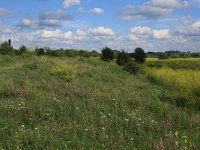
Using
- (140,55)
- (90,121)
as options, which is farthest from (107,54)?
(90,121)

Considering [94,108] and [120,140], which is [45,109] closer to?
[94,108]

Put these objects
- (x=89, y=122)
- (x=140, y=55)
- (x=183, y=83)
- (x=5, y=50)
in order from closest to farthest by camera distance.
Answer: (x=89, y=122), (x=183, y=83), (x=140, y=55), (x=5, y=50)

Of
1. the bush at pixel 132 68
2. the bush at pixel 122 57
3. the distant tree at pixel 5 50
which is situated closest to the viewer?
the bush at pixel 132 68

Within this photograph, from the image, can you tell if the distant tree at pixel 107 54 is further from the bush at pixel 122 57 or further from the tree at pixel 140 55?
the bush at pixel 122 57

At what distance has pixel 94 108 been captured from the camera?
12.0m

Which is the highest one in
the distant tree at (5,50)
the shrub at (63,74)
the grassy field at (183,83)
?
the distant tree at (5,50)

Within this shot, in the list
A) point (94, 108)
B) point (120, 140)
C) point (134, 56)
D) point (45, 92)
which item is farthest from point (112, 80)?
point (134, 56)

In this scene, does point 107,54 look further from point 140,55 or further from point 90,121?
point 90,121

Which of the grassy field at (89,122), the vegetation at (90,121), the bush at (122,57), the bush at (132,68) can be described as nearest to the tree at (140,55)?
the bush at (122,57)

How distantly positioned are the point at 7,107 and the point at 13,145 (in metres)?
3.64

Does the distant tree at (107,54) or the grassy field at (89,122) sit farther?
the distant tree at (107,54)

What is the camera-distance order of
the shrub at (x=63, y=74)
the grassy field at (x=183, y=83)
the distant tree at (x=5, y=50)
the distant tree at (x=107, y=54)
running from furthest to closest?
the distant tree at (x=5, y=50)
the distant tree at (x=107, y=54)
the shrub at (x=63, y=74)
the grassy field at (x=183, y=83)

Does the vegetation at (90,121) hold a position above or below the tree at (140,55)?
below

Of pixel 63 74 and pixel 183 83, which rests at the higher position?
pixel 63 74
